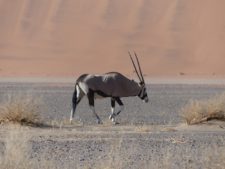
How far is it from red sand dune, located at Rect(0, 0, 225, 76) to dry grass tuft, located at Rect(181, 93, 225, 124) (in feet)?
155

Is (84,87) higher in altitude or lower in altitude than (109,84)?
lower

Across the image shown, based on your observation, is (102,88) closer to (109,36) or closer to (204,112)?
(204,112)

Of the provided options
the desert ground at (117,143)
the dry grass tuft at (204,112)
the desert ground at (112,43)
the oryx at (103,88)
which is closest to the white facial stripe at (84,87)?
the oryx at (103,88)

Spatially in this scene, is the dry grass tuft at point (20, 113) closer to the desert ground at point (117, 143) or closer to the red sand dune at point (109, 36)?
the desert ground at point (117, 143)

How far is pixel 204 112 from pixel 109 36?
196ft

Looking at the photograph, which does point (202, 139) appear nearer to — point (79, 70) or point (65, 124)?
point (65, 124)

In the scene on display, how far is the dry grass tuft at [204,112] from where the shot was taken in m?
20.8

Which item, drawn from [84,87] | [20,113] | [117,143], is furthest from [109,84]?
[117,143]

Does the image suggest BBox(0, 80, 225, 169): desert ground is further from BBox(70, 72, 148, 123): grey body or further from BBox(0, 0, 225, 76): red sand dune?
BBox(0, 0, 225, 76): red sand dune

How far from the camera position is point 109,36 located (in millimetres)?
80625

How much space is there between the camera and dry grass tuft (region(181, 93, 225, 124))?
20844 millimetres

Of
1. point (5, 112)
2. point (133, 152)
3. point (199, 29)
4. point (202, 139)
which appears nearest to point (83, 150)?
point (133, 152)

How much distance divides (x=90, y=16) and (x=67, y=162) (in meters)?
73.3

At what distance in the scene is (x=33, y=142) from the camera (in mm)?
15758
